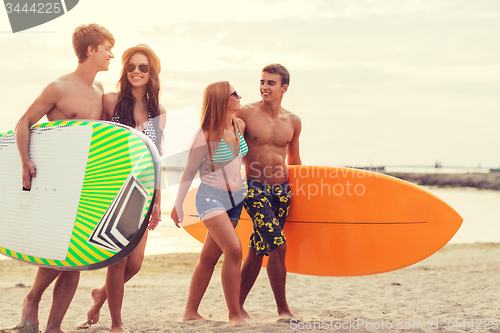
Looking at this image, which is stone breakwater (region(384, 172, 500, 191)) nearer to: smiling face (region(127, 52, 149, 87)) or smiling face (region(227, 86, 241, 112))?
smiling face (region(227, 86, 241, 112))

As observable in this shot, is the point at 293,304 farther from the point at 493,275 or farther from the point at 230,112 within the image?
the point at 493,275

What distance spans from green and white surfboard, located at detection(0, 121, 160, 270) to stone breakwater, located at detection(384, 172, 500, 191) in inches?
1136

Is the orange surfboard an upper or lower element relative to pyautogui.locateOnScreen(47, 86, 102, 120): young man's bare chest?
lower

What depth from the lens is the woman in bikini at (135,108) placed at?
2.77 m

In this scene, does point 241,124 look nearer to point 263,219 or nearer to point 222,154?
point 222,154

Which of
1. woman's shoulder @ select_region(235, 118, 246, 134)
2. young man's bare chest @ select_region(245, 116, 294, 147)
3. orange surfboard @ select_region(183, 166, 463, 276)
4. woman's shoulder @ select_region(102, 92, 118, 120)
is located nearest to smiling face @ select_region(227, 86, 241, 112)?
woman's shoulder @ select_region(235, 118, 246, 134)

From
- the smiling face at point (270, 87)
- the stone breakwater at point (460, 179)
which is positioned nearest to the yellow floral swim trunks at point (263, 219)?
the smiling face at point (270, 87)

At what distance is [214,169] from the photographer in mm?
2967

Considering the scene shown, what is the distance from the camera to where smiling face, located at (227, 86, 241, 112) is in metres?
2.96

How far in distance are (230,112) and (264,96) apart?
1.58 ft

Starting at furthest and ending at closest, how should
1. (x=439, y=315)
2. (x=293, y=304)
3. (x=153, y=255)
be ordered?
(x=153, y=255) → (x=293, y=304) → (x=439, y=315)

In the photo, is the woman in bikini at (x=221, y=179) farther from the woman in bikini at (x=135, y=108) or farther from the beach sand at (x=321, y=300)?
the beach sand at (x=321, y=300)

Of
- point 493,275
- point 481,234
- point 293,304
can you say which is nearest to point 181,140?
point 293,304

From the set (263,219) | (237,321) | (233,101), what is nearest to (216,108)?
(233,101)
